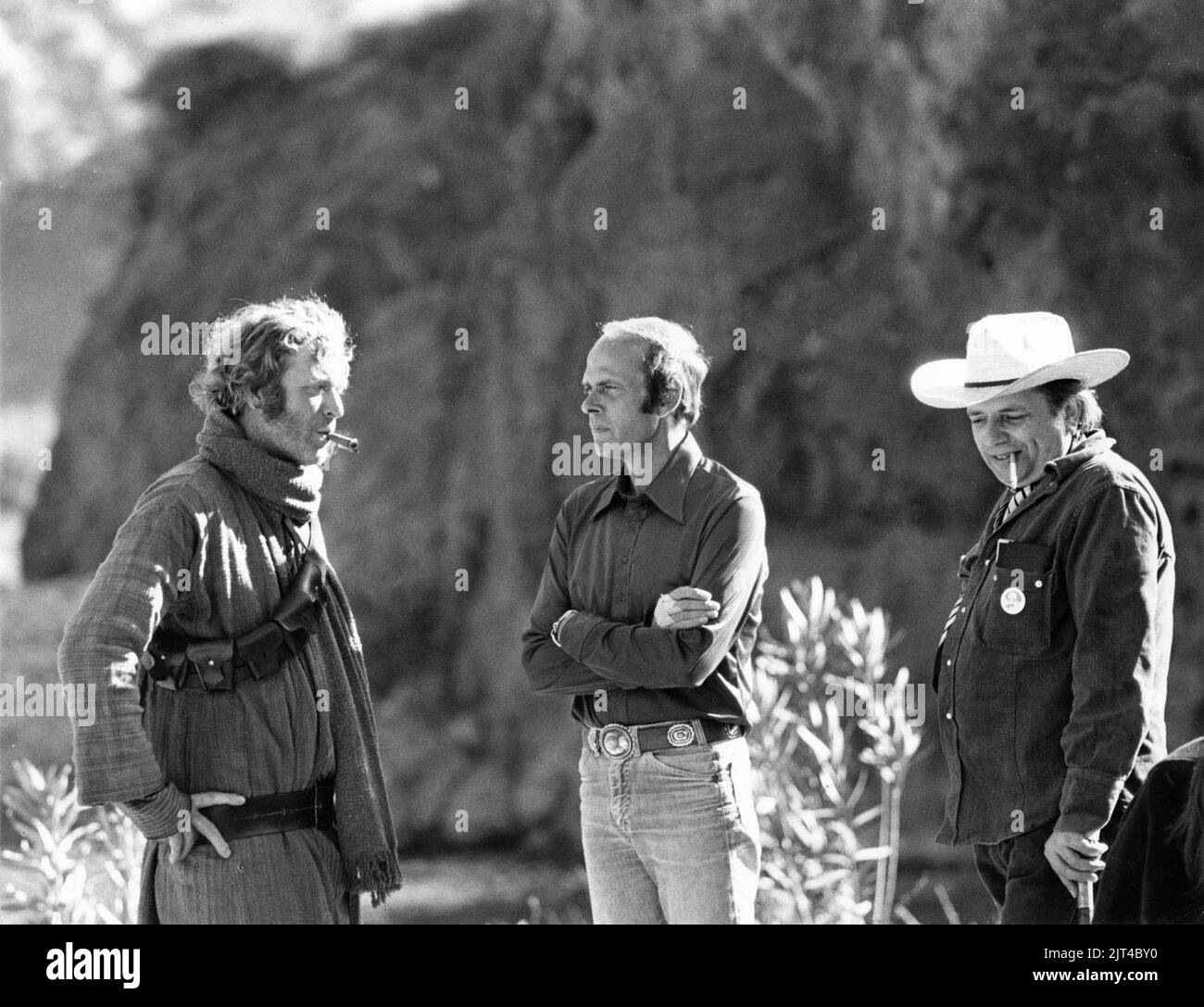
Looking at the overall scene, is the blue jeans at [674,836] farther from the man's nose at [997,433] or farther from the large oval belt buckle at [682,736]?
the man's nose at [997,433]

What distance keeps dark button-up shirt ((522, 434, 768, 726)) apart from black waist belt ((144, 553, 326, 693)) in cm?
50

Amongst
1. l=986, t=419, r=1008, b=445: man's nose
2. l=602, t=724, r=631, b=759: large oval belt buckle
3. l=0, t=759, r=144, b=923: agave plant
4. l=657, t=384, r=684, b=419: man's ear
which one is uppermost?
l=657, t=384, r=684, b=419: man's ear

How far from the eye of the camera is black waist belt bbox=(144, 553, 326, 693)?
2816 millimetres

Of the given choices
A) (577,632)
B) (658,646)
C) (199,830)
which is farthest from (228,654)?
(658,646)

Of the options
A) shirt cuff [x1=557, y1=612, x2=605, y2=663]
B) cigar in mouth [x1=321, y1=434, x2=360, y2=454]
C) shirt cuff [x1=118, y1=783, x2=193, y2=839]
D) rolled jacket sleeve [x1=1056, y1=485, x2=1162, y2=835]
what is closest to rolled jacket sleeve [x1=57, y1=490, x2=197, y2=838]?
shirt cuff [x1=118, y1=783, x2=193, y2=839]

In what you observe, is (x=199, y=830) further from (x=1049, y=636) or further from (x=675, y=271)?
(x=675, y=271)

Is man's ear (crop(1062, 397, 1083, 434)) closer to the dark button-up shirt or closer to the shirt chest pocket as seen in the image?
the shirt chest pocket

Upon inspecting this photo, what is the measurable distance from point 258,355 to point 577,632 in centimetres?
77

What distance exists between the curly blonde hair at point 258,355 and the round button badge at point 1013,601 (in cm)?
128

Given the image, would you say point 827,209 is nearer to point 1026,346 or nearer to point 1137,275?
point 1137,275

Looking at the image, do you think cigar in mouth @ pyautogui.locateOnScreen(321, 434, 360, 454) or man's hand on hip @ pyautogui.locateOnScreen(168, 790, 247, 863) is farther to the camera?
cigar in mouth @ pyautogui.locateOnScreen(321, 434, 360, 454)

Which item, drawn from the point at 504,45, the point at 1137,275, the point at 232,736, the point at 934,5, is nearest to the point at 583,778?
the point at 232,736

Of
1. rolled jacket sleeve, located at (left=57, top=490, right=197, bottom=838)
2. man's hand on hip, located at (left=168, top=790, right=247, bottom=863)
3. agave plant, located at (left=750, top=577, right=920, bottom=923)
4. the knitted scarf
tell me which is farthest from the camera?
agave plant, located at (left=750, top=577, right=920, bottom=923)

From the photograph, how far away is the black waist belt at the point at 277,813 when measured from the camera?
9.17ft
